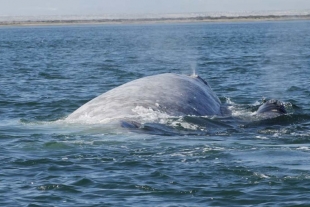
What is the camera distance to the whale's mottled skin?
695 inches

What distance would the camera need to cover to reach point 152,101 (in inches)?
711

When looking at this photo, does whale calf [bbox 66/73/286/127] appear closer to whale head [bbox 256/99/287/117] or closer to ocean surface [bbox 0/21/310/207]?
whale head [bbox 256/99/287/117]

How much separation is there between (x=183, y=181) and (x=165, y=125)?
14.7ft

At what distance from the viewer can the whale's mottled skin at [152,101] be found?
17.7 metres

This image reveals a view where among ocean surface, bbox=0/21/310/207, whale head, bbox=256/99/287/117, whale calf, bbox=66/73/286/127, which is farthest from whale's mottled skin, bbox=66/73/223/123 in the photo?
whale head, bbox=256/99/287/117

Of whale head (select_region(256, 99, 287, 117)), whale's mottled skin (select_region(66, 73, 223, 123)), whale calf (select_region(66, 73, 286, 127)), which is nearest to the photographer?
whale calf (select_region(66, 73, 286, 127))

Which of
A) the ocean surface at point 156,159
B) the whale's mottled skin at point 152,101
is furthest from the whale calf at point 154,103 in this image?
the ocean surface at point 156,159

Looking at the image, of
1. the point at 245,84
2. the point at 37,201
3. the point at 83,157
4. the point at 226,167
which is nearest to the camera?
the point at 37,201

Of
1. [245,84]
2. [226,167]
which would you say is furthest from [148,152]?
[245,84]

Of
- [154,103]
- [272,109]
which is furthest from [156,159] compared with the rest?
[272,109]

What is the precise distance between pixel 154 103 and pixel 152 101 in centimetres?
10

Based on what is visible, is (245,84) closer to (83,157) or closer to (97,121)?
(97,121)

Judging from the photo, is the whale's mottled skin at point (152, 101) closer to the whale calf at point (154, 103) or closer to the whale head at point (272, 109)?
the whale calf at point (154, 103)

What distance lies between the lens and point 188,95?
1902cm
